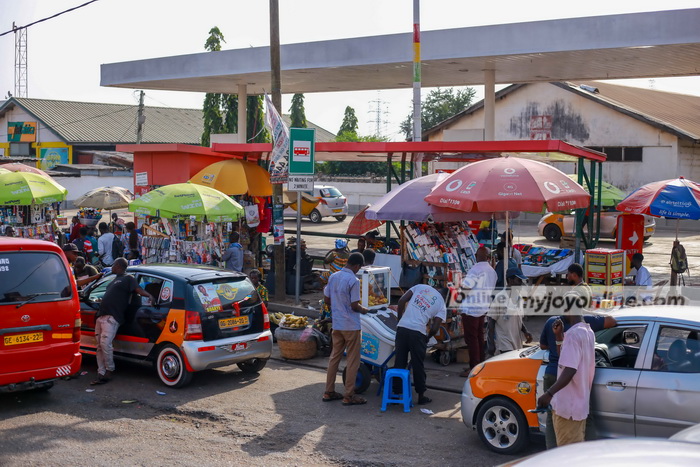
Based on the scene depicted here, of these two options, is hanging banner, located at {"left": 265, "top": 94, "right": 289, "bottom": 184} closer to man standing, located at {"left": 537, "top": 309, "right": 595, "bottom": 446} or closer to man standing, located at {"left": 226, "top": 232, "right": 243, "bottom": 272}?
man standing, located at {"left": 226, "top": 232, "right": 243, "bottom": 272}

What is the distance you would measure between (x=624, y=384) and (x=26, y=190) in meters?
15.1

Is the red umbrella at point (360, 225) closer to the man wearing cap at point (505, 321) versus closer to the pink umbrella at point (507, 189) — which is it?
the pink umbrella at point (507, 189)

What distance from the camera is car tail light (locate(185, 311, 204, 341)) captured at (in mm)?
9820

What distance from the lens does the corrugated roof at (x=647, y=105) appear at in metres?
35.0

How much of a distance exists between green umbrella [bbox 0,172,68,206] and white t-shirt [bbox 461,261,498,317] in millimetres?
11627

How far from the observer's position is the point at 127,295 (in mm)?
10297

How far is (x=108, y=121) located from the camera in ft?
199

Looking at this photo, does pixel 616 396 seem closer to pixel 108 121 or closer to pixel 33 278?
pixel 33 278

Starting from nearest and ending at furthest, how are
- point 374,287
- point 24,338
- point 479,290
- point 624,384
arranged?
point 624,384
point 24,338
point 479,290
point 374,287

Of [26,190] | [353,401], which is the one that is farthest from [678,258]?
[26,190]

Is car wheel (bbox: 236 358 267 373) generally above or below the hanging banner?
below

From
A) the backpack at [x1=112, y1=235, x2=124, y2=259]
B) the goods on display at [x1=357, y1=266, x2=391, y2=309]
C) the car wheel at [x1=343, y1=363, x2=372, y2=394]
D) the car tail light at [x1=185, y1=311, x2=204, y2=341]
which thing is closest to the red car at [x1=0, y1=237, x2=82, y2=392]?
the car tail light at [x1=185, y1=311, x2=204, y2=341]

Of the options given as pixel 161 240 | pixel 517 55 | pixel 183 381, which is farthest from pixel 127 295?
pixel 517 55

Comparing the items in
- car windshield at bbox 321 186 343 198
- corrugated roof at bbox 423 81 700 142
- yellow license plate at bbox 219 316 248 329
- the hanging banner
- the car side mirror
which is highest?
corrugated roof at bbox 423 81 700 142
